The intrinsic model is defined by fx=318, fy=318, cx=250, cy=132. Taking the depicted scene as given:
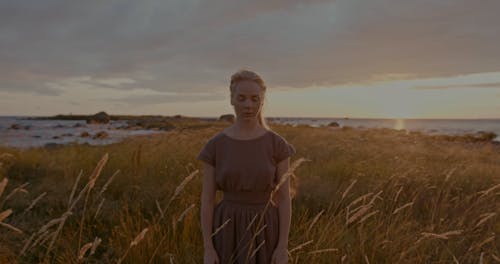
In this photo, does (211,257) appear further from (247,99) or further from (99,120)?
(99,120)

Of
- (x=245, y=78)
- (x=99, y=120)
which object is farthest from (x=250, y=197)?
(x=99, y=120)

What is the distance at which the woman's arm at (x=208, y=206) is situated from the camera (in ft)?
6.13

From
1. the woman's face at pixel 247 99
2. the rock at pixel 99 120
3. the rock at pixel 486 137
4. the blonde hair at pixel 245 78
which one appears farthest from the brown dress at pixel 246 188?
the rock at pixel 486 137

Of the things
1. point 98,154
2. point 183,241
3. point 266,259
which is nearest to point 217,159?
point 266,259

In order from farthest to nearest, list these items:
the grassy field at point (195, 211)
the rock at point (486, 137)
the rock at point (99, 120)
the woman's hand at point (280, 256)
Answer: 1. the rock at point (486, 137)
2. the rock at point (99, 120)
3. the grassy field at point (195, 211)
4. the woman's hand at point (280, 256)

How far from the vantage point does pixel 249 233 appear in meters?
1.88

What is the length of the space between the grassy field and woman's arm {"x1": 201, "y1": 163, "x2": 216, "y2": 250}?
0.30 feet

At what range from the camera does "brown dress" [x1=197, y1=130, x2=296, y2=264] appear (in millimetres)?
1840

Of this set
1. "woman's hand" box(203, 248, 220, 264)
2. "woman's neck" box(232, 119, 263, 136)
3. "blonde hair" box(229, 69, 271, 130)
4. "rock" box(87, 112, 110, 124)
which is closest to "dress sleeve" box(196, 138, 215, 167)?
"woman's neck" box(232, 119, 263, 136)

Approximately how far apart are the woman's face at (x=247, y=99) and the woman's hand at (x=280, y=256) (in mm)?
788

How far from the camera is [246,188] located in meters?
1.84

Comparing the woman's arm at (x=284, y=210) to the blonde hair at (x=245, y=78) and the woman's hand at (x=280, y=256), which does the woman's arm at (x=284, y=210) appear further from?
the blonde hair at (x=245, y=78)

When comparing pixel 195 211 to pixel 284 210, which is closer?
pixel 284 210

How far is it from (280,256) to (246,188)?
44 centimetres
